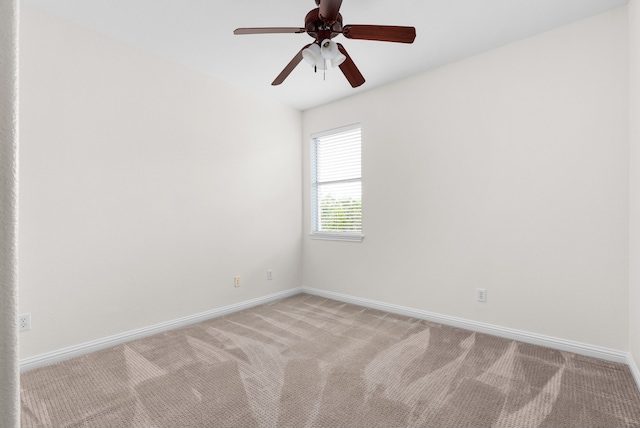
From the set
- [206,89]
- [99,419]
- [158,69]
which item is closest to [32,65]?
[158,69]

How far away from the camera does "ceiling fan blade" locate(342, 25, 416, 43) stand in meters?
1.83

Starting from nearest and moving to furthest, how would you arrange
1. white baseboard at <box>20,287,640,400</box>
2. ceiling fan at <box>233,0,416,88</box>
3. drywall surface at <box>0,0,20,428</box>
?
drywall surface at <box>0,0,20,428</box>, ceiling fan at <box>233,0,416,88</box>, white baseboard at <box>20,287,640,400</box>

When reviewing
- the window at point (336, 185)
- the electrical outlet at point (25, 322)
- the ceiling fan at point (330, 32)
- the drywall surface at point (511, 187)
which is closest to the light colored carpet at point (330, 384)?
the electrical outlet at point (25, 322)

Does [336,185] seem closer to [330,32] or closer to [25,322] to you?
[330,32]

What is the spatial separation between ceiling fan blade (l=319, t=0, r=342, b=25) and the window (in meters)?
2.06

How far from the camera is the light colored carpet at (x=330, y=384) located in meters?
1.70

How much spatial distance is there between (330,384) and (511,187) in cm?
220

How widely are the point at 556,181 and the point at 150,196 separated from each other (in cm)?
348

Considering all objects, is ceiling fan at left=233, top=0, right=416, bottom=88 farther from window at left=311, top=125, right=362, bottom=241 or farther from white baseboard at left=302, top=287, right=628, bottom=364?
white baseboard at left=302, top=287, right=628, bottom=364

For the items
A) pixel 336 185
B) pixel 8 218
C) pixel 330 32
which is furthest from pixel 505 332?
pixel 8 218

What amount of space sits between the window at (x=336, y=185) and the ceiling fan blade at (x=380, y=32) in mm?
1912

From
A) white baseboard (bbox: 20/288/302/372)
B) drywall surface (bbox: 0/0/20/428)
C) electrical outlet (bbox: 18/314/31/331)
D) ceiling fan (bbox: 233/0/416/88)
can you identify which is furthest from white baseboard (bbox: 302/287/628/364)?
drywall surface (bbox: 0/0/20/428)

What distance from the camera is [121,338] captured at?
8.73ft

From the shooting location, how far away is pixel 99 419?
5.55ft
